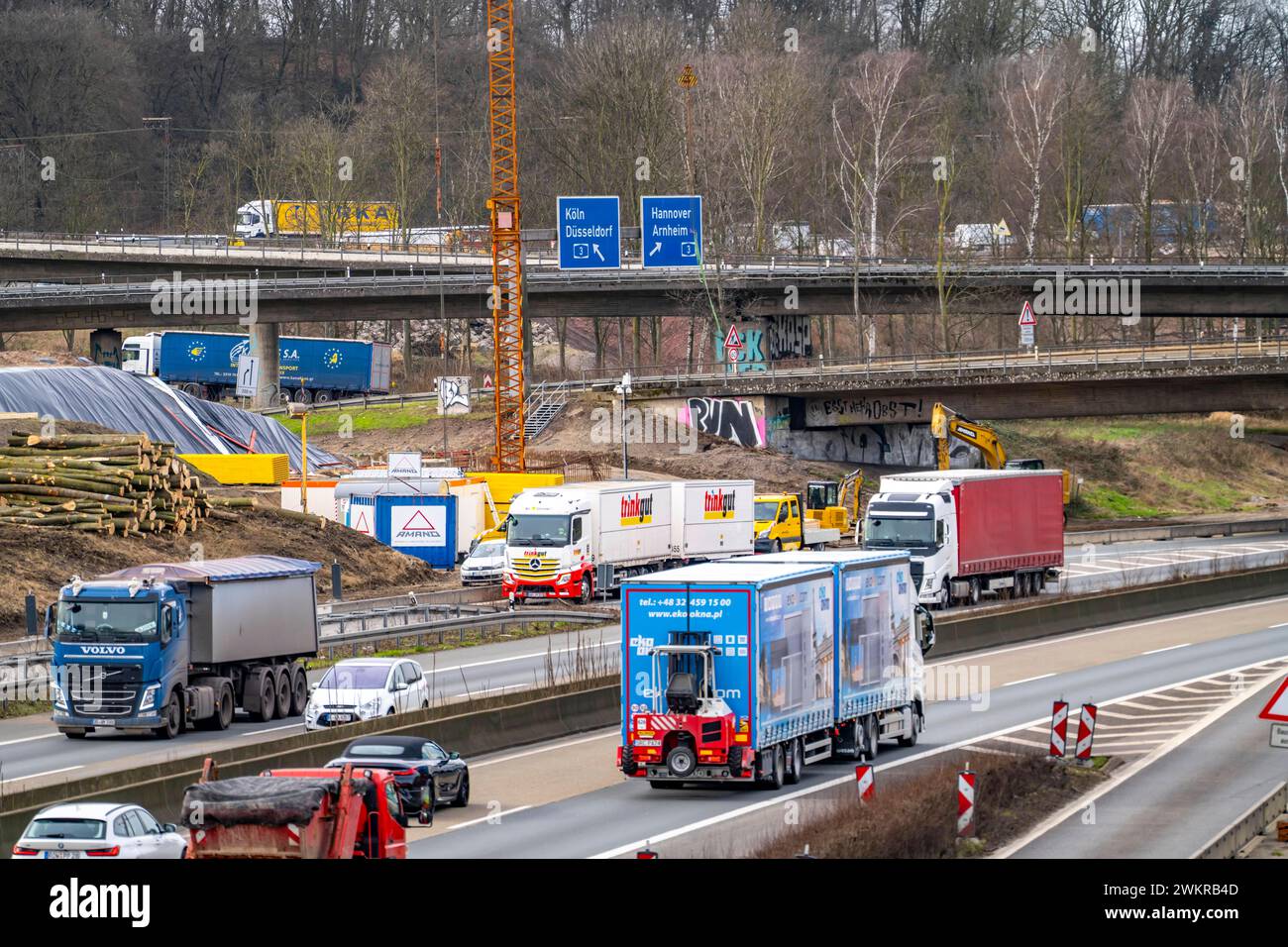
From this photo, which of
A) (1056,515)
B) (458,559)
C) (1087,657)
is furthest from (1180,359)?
(1087,657)

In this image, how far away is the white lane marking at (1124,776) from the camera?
22.9 metres

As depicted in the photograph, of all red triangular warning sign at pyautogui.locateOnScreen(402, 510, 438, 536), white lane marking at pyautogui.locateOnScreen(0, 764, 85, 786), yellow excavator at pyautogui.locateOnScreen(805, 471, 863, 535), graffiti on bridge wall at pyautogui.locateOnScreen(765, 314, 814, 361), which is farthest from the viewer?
graffiti on bridge wall at pyautogui.locateOnScreen(765, 314, 814, 361)

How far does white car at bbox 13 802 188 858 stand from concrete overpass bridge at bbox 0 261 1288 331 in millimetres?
71629

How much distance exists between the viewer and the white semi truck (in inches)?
2076

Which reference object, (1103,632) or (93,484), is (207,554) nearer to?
(93,484)

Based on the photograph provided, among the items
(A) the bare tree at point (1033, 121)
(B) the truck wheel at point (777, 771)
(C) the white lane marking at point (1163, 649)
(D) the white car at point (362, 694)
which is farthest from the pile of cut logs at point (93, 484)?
(A) the bare tree at point (1033, 121)

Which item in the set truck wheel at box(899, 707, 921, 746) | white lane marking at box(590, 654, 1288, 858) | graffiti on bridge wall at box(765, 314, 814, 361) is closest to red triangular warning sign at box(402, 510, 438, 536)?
white lane marking at box(590, 654, 1288, 858)

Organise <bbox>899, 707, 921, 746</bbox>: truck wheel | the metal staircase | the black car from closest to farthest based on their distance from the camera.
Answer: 1. the black car
2. <bbox>899, 707, 921, 746</bbox>: truck wheel
3. the metal staircase

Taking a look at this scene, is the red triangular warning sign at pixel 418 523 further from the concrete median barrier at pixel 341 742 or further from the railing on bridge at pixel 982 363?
the concrete median barrier at pixel 341 742

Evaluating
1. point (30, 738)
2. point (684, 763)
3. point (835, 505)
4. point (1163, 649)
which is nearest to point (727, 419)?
point (835, 505)

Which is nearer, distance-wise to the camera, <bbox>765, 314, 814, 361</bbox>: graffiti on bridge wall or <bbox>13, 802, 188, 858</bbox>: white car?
<bbox>13, 802, 188, 858</bbox>: white car

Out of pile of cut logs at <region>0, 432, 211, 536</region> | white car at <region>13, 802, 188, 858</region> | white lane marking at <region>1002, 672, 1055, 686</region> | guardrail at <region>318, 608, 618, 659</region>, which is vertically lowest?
white lane marking at <region>1002, 672, 1055, 686</region>

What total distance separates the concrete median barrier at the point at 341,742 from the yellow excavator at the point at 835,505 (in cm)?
3406

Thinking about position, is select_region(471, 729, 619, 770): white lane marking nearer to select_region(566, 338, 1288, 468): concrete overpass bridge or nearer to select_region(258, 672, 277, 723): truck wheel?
select_region(258, 672, 277, 723): truck wheel
